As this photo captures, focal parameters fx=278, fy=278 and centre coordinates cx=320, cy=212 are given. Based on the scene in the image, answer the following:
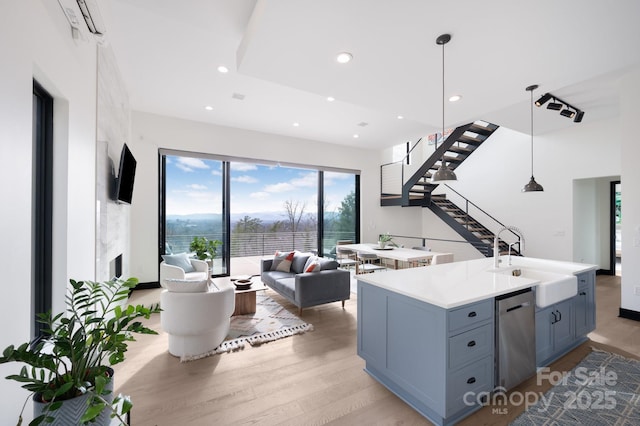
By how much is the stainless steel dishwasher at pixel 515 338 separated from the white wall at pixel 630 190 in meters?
2.72

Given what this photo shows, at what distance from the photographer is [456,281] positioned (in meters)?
2.35

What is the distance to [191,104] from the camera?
4777 millimetres

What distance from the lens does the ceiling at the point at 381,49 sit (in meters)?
2.07

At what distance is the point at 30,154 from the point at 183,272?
9.18ft

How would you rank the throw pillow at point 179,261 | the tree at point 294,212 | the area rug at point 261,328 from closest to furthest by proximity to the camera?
1. the area rug at point 261,328
2. the throw pillow at point 179,261
3. the tree at point 294,212

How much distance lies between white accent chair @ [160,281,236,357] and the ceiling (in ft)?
7.73

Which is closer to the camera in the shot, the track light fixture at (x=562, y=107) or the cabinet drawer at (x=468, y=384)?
the cabinet drawer at (x=468, y=384)

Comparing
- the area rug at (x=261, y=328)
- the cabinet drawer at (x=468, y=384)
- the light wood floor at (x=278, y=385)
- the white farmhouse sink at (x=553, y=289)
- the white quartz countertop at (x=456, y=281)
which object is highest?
the white quartz countertop at (x=456, y=281)

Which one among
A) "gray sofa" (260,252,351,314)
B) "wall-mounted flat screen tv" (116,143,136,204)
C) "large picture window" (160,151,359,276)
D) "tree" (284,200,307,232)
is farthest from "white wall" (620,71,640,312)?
"wall-mounted flat screen tv" (116,143,136,204)

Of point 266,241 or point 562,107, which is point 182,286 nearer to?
point 266,241

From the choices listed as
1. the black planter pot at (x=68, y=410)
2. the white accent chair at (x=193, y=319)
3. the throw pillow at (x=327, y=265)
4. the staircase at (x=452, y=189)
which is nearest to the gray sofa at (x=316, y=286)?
the throw pillow at (x=327, y=265)

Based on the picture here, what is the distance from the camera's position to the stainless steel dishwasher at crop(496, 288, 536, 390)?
2.06 meters

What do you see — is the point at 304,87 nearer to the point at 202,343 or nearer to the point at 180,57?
the point at 180,57

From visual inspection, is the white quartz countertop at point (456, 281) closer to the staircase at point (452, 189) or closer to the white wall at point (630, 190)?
the white wall at point (630, 190)
